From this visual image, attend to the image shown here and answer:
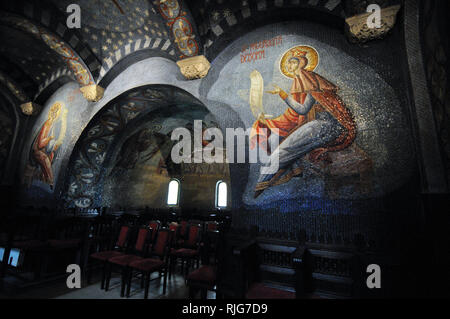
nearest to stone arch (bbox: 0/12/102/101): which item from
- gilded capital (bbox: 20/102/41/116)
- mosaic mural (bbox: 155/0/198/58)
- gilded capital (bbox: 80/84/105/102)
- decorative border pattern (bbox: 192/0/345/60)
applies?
gilded capital (bbox: 80/84/105/102)

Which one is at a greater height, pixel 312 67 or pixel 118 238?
pixel 312 67

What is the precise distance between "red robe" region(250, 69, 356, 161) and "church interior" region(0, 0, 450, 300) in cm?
3

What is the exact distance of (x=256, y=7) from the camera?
4.75 meters

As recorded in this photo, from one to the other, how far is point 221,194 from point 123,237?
28.5ft

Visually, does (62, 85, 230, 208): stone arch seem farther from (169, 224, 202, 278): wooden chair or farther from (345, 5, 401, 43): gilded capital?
(345, 5, 401, 43): gilded capital

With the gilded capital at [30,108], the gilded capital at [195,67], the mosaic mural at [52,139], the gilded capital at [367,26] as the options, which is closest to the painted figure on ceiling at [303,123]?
the gilded capital at [367,26]

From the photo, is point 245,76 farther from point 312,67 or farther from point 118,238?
point 118,238

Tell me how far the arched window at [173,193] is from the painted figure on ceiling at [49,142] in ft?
20.6

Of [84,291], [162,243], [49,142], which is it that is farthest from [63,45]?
[84,291]

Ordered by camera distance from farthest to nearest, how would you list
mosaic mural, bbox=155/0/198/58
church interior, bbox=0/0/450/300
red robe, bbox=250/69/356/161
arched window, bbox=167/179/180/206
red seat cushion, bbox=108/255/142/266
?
arched window, bbox=167/179/180/206 → mosaic mural, bbox=155/0/198/58 → red seat cushion, bbox=108/255/142/266 → red robe, bbox=250/69/356/161 → church interior, bbox=0/0/450/300

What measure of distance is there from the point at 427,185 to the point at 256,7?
15.1 ft

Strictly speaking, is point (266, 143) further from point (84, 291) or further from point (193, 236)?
point (84, 291)

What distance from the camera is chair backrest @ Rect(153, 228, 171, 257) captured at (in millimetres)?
4406
